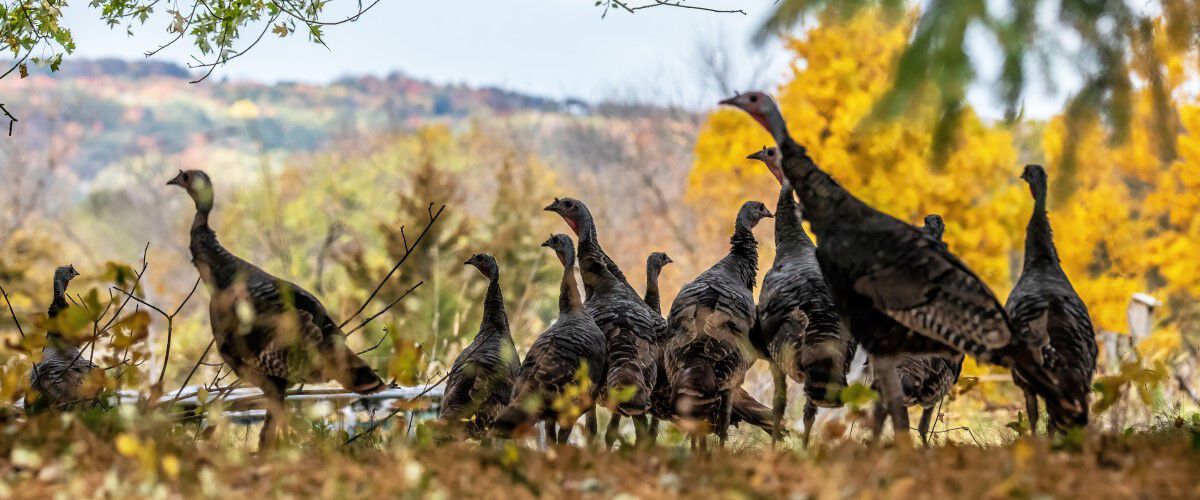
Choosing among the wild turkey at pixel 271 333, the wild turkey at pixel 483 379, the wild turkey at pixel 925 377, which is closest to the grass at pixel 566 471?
the wild turkey at pixel 271 333

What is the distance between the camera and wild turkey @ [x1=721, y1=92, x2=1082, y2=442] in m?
5.31

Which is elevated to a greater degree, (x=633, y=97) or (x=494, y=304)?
(x=633, y=97)

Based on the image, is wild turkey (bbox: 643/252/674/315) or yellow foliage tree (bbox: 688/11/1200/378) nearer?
wild turkey (bbox: 643/252/674/315)

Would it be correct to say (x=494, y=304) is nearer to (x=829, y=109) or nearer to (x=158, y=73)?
(x=829, y=109)

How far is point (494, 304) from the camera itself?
7566mm

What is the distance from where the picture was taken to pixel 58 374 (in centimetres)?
785

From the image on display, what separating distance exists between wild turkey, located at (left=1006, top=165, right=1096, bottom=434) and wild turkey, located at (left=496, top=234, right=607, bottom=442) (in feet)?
8.06

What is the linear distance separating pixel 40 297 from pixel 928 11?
36256 mm

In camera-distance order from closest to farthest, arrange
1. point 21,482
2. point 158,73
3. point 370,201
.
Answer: point 21,482
point 370,201
point 158,73

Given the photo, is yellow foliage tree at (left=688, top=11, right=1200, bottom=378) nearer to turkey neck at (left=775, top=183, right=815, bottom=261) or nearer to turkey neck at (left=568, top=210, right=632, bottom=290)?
turkey neck at (left=568, top=210, right=632, bottom=290)

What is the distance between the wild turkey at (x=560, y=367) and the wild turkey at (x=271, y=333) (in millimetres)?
844

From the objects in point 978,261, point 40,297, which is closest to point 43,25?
point 978,261

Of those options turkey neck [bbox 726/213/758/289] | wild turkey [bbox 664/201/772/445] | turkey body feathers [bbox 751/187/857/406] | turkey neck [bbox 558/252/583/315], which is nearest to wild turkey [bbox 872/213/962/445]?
turkey body feathers [bbox 751/187/857/406]

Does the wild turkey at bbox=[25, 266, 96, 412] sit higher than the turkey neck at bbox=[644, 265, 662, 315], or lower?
lower
